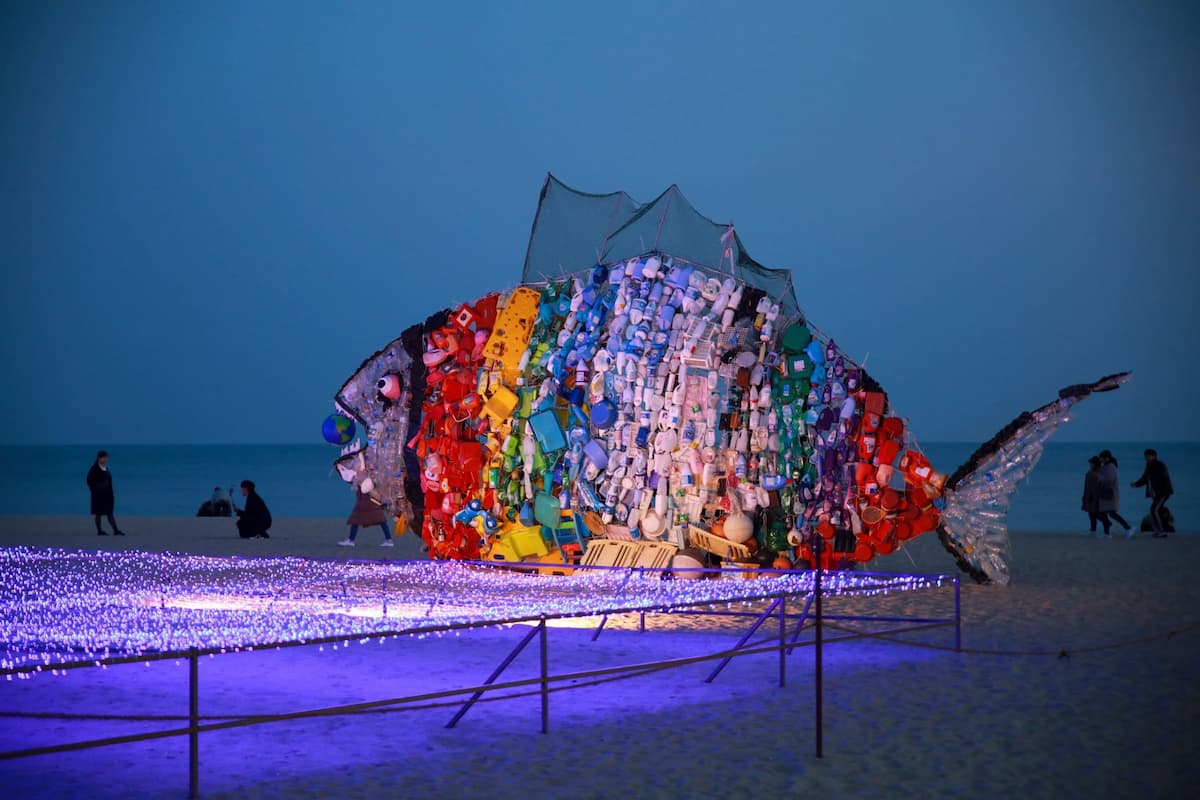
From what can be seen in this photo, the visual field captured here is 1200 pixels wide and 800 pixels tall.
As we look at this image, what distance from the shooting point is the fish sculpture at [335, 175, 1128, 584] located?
12.1m

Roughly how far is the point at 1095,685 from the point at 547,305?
6.70 m

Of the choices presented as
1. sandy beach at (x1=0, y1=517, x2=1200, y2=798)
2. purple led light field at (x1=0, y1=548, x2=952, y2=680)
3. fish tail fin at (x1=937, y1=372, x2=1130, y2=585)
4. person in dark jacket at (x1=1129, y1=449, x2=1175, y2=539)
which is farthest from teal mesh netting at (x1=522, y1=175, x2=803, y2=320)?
person in dark jacket at (x1=1129, y1=449, x2=1175, y2=539)

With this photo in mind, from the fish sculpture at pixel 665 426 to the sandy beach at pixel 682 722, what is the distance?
1.46 meters

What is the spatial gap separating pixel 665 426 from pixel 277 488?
142ft

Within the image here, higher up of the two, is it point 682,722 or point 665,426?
point 665,426

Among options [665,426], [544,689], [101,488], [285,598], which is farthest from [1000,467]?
[101,488]

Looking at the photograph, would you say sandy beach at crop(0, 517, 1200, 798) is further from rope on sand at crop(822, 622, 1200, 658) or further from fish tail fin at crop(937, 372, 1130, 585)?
fish tail fin at crop(937, 372, 1130, 585)

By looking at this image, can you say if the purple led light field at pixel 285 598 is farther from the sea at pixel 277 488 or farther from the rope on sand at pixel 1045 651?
the sea at pixel 277 488

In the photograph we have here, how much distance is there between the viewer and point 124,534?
20.3m

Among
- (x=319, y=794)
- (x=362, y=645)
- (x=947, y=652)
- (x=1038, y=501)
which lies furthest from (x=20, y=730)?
(x=1038, y=501)

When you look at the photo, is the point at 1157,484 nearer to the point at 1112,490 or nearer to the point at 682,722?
the point at 1112,490

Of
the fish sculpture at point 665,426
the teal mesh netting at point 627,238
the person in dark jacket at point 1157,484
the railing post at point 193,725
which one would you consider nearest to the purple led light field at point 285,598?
the railing post at point 193,725

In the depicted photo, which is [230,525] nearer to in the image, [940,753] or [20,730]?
[20,730]

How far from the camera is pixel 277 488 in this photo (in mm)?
53500
